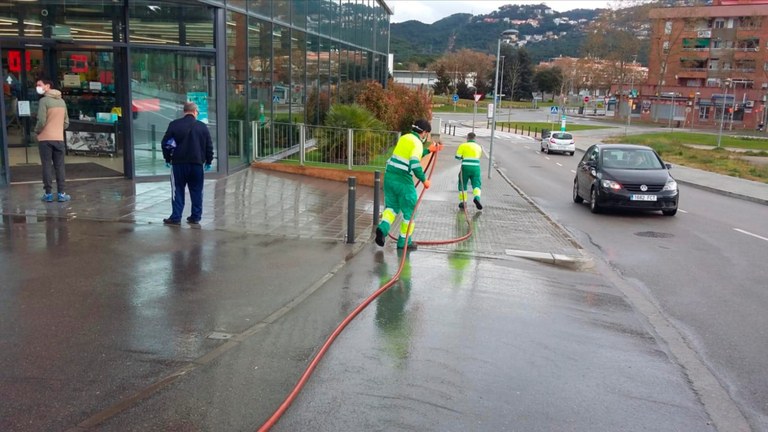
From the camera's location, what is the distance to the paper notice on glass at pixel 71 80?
511 inches

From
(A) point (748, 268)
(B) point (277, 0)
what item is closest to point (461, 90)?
(B) point (277, 0)

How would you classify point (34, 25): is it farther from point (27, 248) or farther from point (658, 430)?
point (658, 430)

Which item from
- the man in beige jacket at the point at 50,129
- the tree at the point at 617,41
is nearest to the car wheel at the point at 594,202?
the man in beige jacket at the point at 50,129

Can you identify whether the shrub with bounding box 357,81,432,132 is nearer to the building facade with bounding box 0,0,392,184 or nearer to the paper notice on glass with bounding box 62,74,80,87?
the building facade with bounding box 0,0,392,184

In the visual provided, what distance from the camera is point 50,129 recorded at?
10.3 metres

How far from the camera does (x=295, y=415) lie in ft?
13.7

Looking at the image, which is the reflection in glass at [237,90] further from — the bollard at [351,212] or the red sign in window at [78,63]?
the bollard at [351,212]

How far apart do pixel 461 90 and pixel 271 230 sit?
331 ft

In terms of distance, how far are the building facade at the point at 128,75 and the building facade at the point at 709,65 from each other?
72.7 m

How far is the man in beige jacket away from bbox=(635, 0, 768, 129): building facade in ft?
256

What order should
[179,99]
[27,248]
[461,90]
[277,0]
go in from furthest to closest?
1. [461,90]
2. [277,0]
3. [179,99]
4. [27,248]

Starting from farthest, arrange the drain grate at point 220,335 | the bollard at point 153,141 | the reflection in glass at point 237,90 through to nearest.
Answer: the reflection in glass at point 237,90, the bollard at point 153,141, the drain grate at point 220,335

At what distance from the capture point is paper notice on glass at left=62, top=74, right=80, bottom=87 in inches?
511

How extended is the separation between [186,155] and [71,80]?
5128 mm
